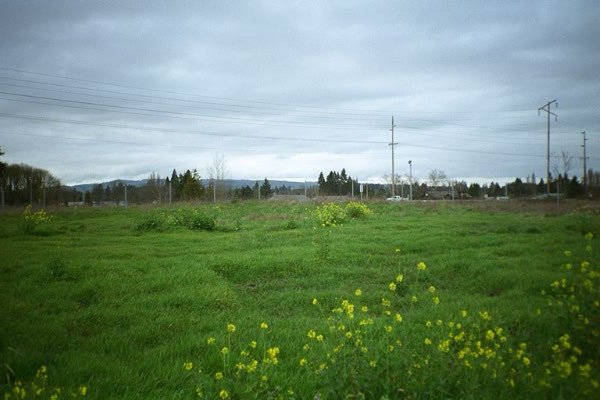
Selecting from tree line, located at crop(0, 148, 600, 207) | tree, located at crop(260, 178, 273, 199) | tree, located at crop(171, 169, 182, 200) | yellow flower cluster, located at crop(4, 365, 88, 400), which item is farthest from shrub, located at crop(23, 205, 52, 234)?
tree, located at crop(260, 178, 273, 199)

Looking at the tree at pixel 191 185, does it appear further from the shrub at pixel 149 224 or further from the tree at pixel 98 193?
the shrub at pixel 149 224

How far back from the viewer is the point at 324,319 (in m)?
5.34

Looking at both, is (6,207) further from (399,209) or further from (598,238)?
(399,209)

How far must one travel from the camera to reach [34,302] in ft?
19.7

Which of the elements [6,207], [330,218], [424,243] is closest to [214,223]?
[330,218]

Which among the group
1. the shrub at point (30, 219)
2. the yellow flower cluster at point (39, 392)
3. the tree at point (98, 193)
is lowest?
the yellow flower cluster at point (39, 392)

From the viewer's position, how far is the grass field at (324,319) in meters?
3.02

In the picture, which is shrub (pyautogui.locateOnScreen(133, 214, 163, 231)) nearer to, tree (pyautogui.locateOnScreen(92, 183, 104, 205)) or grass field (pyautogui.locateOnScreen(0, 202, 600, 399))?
grass field (pyautogui.locateOnScreen(0, 202, 600, 399))

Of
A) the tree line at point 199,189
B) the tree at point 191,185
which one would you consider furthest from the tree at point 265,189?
the tree at point 191,185

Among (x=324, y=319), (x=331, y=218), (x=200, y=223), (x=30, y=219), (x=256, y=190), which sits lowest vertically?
(x=324, y=319)

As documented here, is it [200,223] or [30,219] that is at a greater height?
[30,219]

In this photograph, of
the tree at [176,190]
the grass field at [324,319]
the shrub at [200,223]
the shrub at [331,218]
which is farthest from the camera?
the tree at [176,190]

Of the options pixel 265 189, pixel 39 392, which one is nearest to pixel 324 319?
pixel 39 392

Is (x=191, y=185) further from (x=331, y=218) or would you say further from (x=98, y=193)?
(x=331, y=218)
